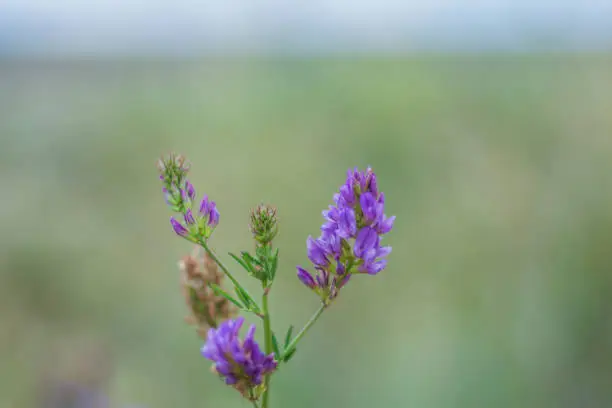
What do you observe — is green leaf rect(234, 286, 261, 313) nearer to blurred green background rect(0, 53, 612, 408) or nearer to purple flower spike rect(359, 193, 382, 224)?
purple flower spike rect(359, 193, 382, 224)

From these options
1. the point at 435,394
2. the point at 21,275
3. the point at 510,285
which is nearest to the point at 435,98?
the point at 510,285

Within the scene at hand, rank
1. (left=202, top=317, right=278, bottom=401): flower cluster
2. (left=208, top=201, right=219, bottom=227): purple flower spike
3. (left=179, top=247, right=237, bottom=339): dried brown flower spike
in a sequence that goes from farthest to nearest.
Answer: (left=179, top=247, right=237, bottom=339): dried brown flower spike, (left=208, top=201, right=219, bottom=227): purple flower spike, (left=202, top=317, right=278, bottom=401): flower cluster

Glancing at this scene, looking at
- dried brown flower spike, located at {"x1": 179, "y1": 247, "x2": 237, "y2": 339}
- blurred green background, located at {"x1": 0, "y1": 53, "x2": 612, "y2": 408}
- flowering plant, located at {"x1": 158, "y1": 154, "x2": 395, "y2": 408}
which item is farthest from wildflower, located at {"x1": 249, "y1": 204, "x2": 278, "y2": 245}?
blurred green background, located at {"x1": 0, "y1": 53, "x2": 612, "y2": 408}

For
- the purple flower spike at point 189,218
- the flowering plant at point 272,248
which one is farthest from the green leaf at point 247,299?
the purple flower spike at point 189,218

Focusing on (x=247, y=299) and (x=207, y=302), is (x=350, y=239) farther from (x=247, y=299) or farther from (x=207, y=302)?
(x=207, y=302)

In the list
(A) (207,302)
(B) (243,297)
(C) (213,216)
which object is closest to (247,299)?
(B) (243,297)

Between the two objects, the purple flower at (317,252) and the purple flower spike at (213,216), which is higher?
the purple flower spike at (213,216)

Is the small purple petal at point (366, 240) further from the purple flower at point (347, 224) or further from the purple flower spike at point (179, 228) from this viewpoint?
the purple flower spike at point (179, 228)
